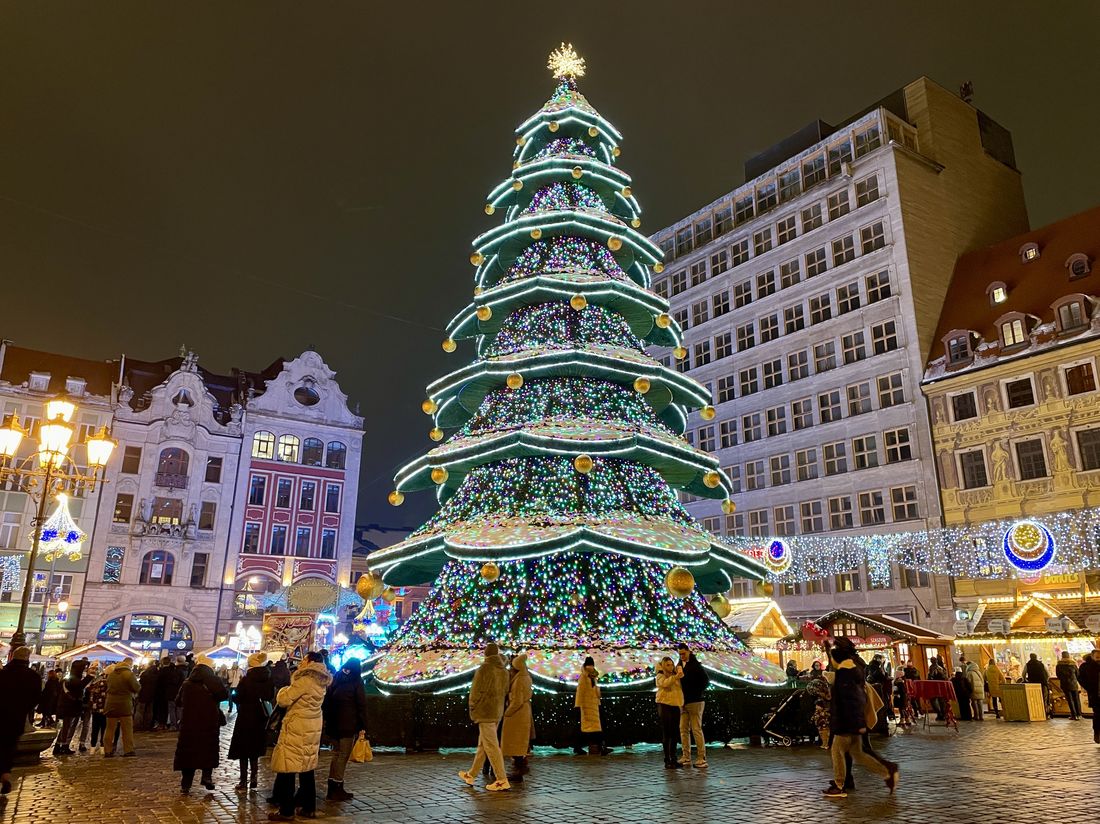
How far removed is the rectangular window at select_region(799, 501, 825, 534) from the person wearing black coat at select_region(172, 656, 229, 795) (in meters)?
31.8

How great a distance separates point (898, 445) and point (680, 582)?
82.7 ft

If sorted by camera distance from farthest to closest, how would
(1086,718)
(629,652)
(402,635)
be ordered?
1. (1086,718)
2. (402,635)
3. (629,652)

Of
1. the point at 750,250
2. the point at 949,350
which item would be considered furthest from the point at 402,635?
the point at 750,250

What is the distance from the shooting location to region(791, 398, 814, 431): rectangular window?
127 feet

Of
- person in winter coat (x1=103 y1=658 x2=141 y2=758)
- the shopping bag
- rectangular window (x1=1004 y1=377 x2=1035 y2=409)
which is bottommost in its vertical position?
the shopping bag

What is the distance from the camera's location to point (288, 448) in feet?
167

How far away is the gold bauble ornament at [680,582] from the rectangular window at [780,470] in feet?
90.1

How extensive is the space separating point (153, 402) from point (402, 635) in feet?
129

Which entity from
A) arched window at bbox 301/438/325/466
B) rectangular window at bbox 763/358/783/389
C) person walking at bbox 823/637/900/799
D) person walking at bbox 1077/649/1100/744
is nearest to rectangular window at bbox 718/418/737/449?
rectangular window at bbox 763/358/783/389

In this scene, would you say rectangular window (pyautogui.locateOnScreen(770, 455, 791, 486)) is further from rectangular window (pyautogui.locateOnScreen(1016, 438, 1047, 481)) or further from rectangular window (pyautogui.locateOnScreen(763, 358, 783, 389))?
rectangular window (pyautogui.locateOnScreen(1016, 438, 1047, 481))

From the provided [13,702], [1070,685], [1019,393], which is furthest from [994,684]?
[13,702]

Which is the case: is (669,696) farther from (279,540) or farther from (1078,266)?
(279,540)

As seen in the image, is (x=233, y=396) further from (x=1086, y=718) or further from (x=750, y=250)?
(x=1086, y=718)

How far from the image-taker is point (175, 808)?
8.15 metres
